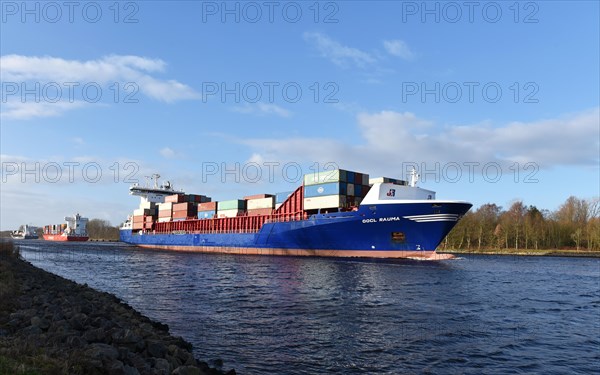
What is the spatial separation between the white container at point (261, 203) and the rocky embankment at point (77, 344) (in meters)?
51.9

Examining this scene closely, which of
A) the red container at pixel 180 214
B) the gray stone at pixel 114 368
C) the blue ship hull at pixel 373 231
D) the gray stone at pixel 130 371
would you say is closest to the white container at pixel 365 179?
the blue ship hull at pixel 373 231

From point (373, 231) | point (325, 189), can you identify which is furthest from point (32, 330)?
point (325, 189)

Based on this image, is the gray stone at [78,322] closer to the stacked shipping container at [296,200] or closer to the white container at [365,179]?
the stacked shipping container at [296,200]

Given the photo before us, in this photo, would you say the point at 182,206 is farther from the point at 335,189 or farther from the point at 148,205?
the point at 335,189

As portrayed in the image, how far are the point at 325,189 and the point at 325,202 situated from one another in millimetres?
1802

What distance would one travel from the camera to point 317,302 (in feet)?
72.2

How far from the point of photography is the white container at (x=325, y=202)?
53.8 meters

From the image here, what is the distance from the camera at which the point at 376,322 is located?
685 inches

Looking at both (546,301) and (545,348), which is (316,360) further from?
(546,301)

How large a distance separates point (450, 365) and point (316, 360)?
380 centimetres

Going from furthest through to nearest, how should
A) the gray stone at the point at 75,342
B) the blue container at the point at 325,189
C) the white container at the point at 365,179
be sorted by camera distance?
the white container at the point at 365,179, the blue container at the point at 325,189, the gray stone at the point at 75,342

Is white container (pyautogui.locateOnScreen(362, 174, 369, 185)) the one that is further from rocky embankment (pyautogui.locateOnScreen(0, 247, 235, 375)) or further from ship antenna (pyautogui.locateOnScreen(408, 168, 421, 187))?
rocky embankment (pyautogui.locateOnScreen(0, 247, 235, 375))

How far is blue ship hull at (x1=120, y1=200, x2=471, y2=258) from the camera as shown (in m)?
47.2

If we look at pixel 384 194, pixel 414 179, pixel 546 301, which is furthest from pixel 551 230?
pixel 546 301
